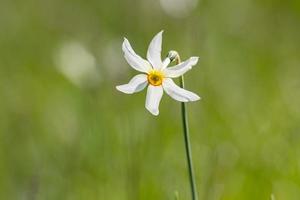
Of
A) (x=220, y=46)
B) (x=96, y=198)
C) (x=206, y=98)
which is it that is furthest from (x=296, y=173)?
(x=220, y=46)

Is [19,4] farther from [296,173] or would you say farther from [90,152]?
[296,173]

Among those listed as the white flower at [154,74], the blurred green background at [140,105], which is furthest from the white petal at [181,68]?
the blurred green background at [140,105]

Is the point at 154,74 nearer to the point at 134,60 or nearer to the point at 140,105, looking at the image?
the point at 134,60

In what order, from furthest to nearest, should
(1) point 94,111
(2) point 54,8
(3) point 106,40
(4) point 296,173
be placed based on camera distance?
(2) point 54,8 → (3) point 106,40 → (1) point 94,111 → (4) point 296,173

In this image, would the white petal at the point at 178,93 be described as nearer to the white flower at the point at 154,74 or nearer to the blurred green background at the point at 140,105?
the white flower at the point at 154,74

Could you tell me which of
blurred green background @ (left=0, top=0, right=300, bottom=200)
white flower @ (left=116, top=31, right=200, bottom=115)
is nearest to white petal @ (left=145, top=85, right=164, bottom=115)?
white flower @ (left=116, top=31, right=200, bottom=115)

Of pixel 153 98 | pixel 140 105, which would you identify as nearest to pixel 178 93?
pixel 153 98
